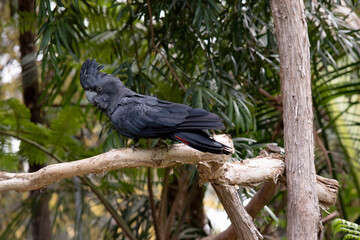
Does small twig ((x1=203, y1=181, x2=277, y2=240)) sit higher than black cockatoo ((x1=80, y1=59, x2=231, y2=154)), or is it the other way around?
black cockatoo ((x1=80, y1=59, x2=231, y2=154))

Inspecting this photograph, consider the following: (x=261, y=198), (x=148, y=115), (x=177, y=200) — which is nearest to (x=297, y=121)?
(x=261, y=198)

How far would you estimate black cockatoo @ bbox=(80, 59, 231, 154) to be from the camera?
160 cm

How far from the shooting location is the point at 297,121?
1908mm

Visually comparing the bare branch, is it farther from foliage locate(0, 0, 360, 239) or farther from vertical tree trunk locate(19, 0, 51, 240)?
vertical tree trunk locate(19, 0, 51, 240)

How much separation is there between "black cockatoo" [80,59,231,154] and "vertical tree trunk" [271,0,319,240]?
17.4 inches

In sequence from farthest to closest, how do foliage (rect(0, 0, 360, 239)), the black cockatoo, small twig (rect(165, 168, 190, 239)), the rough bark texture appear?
small twig (rect(165, 168, 190, 239)) < foliage (rect(0, 0, 360, 239)) < the rough bark texture < the black cockatoo

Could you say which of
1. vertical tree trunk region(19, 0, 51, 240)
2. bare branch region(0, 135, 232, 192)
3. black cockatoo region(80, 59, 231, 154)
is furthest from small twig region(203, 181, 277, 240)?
vertical tree trunk region(19, 0, 51, 240)

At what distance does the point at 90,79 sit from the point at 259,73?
1.18m

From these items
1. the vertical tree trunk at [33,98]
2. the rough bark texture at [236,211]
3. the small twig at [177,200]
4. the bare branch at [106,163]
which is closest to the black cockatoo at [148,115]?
the bare branch at [106,163]

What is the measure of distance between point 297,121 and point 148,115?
0.68m

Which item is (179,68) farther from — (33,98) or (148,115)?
(33,98)

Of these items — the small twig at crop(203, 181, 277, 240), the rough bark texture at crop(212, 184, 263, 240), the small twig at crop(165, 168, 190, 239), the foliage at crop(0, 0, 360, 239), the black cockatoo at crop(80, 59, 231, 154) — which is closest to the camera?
the black cockatoo at crop(80, 59, 231, 154)

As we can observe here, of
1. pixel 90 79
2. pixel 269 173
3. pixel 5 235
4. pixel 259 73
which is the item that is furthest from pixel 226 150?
pixel 5 235

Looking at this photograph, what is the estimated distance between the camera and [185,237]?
3.19 m
